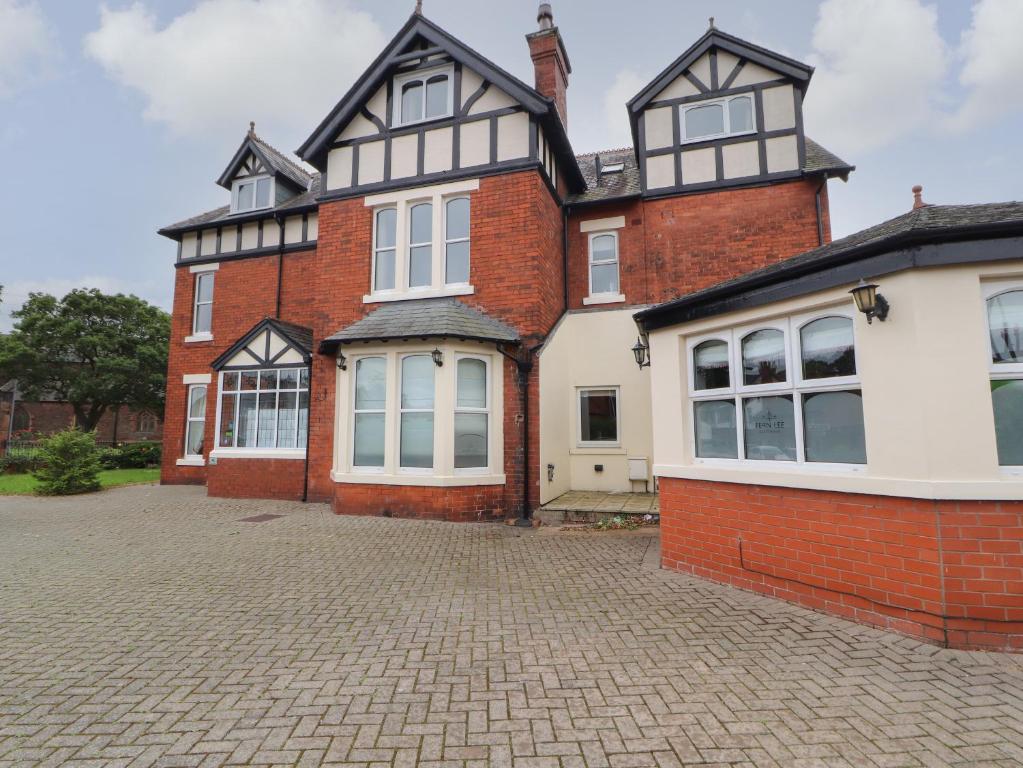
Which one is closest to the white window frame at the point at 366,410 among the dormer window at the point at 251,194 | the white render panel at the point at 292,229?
the white render panel at the point at 292,229

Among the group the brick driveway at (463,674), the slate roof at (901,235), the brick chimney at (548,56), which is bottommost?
the brick driveway at (463,674)

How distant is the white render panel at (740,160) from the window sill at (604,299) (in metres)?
3.41

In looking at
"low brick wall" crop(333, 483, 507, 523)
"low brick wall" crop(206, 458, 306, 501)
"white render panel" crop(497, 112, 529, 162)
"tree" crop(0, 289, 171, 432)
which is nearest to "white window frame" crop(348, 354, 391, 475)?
"low brick wall" crop(333, 483, 507, 523)

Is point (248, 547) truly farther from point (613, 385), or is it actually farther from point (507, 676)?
point (613, 385)

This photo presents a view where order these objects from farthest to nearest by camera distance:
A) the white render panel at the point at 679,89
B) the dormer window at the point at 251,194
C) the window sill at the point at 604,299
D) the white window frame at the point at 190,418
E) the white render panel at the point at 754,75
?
1. the dormer window at the point at 251,194
2. the white window frame at the point at 190,418
3. the window sill at the point at 604,299
4. the white render panel at the point at 679,89
5. the white render panel at the point at 754,75

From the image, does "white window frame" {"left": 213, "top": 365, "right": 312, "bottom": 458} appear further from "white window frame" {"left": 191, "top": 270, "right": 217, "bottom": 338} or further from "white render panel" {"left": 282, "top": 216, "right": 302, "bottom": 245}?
"white render panel" {"left": 282, "top": 216, "right": 302, "bottom": 245}

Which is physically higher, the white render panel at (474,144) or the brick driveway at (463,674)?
the white render panel at (474,144)

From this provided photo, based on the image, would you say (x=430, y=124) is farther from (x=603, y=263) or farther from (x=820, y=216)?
(x=820, y=216)

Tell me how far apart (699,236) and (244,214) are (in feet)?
39.6

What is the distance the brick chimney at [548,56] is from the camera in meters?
12.2

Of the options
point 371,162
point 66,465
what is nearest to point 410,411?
point 371,162

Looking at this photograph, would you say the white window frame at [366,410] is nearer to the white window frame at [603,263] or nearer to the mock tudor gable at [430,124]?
the mock tudor gable at [430,124]

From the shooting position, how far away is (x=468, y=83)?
33.8 ft

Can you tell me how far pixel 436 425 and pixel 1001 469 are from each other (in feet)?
23.4
